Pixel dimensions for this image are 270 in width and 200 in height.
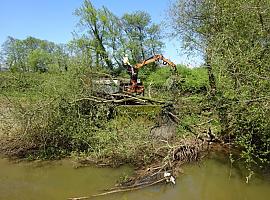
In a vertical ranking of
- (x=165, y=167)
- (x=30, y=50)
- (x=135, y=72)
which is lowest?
(x=165, y=167)

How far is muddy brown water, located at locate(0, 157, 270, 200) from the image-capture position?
7.46 metres

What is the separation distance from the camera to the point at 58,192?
25.5 feet

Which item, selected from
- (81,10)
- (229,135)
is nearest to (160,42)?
(81,10)

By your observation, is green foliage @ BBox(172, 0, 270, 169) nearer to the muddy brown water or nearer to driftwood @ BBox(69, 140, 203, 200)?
the muddy brown water

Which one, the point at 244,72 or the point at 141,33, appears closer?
the point at 244,72

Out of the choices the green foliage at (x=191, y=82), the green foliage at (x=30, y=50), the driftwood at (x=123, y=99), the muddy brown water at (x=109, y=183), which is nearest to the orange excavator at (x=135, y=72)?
the green foliage at (x=191, y=82)

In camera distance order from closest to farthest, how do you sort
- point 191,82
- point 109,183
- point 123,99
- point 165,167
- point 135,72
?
point 109,183 → point 165,167 → point 123,99 → point 191,82 → point 135,72

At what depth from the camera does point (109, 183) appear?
818cm

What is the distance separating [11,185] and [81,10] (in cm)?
2462

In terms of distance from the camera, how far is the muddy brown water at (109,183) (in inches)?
294

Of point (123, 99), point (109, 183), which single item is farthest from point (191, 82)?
point (109, 183)

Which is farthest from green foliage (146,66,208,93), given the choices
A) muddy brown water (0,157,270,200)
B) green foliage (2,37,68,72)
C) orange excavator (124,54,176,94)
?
green foliage (2,37,68,72)

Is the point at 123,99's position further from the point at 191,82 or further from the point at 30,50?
the point at 30,50

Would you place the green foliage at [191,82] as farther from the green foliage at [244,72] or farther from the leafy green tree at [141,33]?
the leafy green tree at [141,33]
